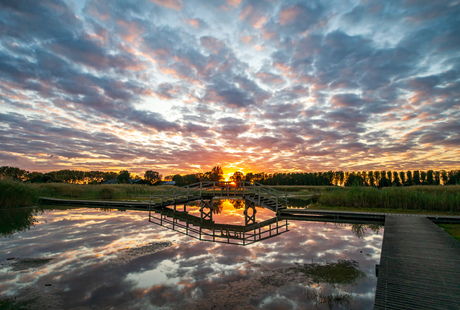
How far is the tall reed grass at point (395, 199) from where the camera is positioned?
780 inches

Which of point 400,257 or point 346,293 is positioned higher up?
point 400,257

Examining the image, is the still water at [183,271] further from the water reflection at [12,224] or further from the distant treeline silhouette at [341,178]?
the distant treeline silhouette at [341,178]

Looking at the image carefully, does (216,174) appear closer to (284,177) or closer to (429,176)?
(284,177)

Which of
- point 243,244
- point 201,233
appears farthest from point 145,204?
point 243,244

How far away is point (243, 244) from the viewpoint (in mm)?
11445

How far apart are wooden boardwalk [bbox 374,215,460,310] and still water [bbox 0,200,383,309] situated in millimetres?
737

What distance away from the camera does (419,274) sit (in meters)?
A: 5.96

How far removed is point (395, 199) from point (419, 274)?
735 inches

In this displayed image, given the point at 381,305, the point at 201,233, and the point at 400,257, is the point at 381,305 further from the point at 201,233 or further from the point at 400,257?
the point at 201,233

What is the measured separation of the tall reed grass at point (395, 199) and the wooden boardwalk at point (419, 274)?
13032mm

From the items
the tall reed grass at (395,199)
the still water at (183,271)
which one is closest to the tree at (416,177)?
the tall reed grass at (395,199)

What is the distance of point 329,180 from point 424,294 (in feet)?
354

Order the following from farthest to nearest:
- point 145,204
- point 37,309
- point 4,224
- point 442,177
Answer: point 442,177, point 145,204, point 4,224, point 37,309

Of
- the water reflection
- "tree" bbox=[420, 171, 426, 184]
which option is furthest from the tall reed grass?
"tree" bbox=[420, 171, 426, 184]
